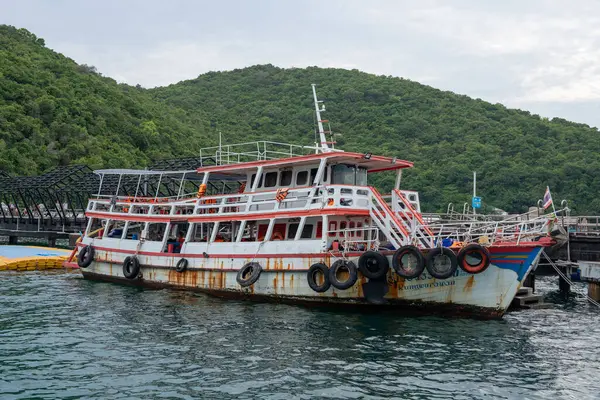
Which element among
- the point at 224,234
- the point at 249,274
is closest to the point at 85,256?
the point at 224,234

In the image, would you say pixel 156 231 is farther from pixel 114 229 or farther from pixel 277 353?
pixel 277 353

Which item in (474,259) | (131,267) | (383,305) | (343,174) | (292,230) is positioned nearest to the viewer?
(474,259)

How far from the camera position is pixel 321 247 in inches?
859

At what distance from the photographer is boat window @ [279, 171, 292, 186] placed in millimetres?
24688

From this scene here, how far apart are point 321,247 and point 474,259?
5.18m

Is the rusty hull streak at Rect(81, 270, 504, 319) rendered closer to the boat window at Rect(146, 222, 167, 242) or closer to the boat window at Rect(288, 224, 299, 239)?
the boat window at Rect(288, 224, 299, 239)

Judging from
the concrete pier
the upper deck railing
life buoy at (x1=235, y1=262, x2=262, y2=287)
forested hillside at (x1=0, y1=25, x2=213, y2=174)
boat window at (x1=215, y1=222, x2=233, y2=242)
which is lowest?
the concrete pier

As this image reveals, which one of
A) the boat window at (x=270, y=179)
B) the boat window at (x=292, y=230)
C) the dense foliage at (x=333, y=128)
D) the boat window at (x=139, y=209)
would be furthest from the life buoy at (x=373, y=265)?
the dense foliage at (x=333, y=128)

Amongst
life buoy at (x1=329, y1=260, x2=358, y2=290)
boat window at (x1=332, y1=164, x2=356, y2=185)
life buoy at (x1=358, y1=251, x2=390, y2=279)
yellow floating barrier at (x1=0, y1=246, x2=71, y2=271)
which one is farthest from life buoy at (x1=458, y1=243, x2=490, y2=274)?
yellow floating barrier at (x1=0, y1=246, x2=71, y2=271)

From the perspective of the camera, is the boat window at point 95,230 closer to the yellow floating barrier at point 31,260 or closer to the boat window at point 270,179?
the yellow floating barrier at point 31,260

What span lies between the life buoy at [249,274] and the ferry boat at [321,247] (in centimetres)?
4

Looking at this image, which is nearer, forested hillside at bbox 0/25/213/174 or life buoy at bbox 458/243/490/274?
life buoy at bbox 458/243/490/274

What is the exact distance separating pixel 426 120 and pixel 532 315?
239ft

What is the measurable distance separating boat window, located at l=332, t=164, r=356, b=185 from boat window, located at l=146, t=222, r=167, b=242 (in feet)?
28.3
